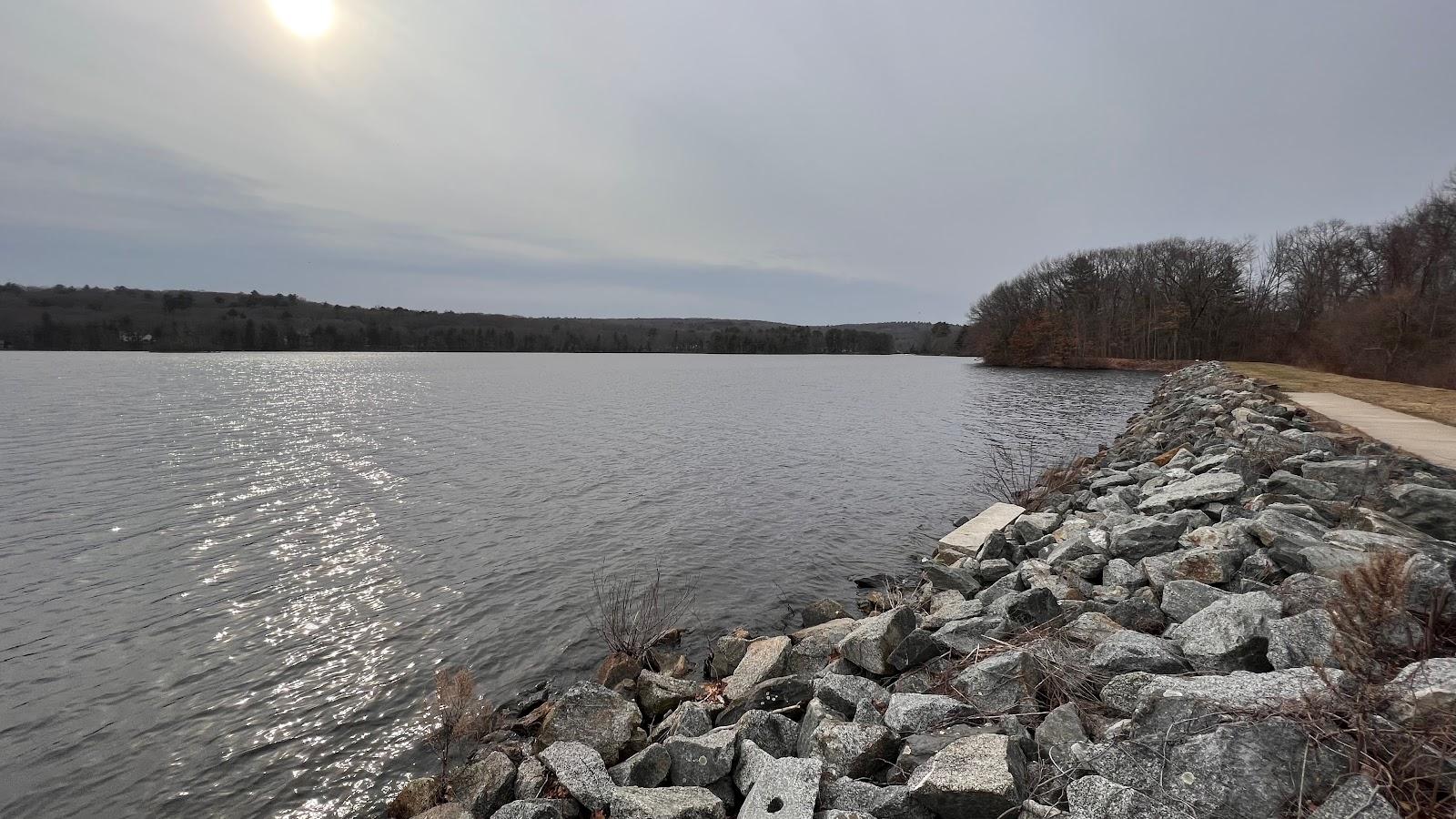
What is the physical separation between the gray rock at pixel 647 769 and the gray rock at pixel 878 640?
6.15 feet

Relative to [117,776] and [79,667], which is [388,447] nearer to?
[79,667]

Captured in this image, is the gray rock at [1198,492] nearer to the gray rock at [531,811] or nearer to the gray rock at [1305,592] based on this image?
the gray rock at [1305,592]

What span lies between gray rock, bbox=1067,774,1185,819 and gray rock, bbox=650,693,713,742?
3200 millimetres

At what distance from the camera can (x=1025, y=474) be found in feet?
59.2

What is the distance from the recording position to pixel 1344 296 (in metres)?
53.8

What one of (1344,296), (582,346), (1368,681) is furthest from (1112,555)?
(582,346)

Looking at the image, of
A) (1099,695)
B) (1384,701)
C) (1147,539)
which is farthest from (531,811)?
(1147,539)

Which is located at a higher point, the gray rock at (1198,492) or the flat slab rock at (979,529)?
the gray rock at (1198,492)

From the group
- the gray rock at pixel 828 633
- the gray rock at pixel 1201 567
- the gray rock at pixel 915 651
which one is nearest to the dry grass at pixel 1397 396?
the gray rock at pixel 1201 567

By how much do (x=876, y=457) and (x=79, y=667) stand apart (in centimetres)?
1862

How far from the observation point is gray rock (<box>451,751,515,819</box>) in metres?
4.67

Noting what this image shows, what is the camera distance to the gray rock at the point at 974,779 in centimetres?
317

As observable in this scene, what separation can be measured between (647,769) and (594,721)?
116 centimetres

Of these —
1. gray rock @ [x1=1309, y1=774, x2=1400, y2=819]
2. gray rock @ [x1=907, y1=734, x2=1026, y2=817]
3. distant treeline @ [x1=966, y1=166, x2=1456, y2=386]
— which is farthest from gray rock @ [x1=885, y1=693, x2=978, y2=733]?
distant treeline @ [x1=966, y1=166, x2=1456, y2=386]
